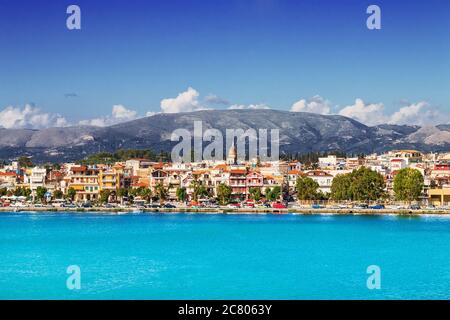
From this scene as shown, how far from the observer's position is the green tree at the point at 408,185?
122 ft

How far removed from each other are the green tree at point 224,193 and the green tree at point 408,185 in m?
10.1

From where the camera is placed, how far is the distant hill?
5940 inches

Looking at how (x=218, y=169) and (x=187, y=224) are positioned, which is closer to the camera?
(x=187, y=224)

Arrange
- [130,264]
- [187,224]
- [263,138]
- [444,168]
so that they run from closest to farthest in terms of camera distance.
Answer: [130,264] < [187,224] < [444,168] < [263,138]

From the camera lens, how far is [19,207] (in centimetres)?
4378

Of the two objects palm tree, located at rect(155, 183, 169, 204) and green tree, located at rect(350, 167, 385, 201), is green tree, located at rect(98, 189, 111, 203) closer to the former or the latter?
palm tree, located at rect(155, 183, 169, 204)

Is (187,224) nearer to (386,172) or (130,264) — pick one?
(130,264)

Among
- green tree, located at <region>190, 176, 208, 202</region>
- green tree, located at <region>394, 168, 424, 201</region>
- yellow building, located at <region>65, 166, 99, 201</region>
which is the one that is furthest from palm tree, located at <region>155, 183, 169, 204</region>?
green tree, located at <region>394, 168, 424, 201</region>

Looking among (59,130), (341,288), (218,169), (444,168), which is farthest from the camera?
(59,130)

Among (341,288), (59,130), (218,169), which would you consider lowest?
Result: (341,288)

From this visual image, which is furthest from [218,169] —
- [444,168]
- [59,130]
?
[59,130]

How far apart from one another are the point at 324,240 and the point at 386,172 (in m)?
31.7

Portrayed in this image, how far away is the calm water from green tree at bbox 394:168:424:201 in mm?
5729

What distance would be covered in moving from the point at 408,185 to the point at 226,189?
35.8 ft
